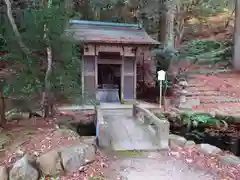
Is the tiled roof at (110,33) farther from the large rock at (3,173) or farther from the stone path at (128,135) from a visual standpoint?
the large rock at (3,173)

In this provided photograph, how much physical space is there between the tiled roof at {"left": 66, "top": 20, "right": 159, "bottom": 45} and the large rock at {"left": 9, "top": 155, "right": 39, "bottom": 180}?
5452 mm

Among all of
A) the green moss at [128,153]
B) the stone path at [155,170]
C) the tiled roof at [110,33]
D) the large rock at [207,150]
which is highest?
the tiled roof at [110,33]

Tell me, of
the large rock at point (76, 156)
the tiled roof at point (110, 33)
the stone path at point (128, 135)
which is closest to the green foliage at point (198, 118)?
the stone path at point (128, 135)

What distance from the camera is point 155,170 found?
4199mm

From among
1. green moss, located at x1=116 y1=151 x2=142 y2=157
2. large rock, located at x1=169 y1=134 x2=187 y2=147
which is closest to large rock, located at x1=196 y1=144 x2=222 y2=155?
large rock, located at x1=169 y1=134 x2=187 y2=147

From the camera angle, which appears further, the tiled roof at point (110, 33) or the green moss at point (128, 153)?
the tiled roof at point (110, 33)

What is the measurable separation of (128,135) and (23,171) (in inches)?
115

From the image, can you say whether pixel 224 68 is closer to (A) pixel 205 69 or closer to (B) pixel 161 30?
(A) pixel 205 69

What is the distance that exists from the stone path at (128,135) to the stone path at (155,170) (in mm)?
503

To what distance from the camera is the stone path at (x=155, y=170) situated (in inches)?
156

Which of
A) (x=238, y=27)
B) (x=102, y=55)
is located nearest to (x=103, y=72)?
(x=102, y=55)

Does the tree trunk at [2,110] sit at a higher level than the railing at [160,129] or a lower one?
higher

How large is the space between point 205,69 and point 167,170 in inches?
466

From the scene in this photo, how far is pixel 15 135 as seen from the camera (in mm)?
4434
